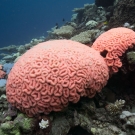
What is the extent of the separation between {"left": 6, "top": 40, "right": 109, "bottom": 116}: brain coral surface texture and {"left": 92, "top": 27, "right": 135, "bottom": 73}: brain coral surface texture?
420 millimetres

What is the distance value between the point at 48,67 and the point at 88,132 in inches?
59.0

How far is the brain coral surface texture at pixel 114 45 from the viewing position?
4234 millimetres

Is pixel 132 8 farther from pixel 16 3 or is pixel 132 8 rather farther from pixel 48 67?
pixel 16 3

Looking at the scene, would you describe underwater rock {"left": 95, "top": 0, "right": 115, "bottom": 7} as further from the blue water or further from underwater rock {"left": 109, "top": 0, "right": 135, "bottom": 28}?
the blue water

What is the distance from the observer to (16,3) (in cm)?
10912

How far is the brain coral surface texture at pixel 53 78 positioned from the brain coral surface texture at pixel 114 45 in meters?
0.42

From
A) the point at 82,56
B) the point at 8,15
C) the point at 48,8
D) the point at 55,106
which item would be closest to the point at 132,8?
the point at 82,56

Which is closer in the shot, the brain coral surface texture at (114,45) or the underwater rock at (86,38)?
the brain coral surface texture at (114,45)

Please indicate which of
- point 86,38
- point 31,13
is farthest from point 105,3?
point 31,13

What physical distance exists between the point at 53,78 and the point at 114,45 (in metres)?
1.73

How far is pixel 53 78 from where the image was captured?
341 centimetres

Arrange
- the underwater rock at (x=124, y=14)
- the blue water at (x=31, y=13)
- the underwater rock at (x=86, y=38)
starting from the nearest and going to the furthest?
1. the underwater rock at (x=86, y=38)
2. the underwater rock at (x=124, y=14)
3. the blue water at (x=31, y=13)

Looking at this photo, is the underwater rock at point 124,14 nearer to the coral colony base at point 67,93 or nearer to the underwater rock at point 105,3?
the underwater rock at point 105,3

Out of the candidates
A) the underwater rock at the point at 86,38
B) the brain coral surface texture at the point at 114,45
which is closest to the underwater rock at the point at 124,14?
the underwater rock at the point at 86,38
